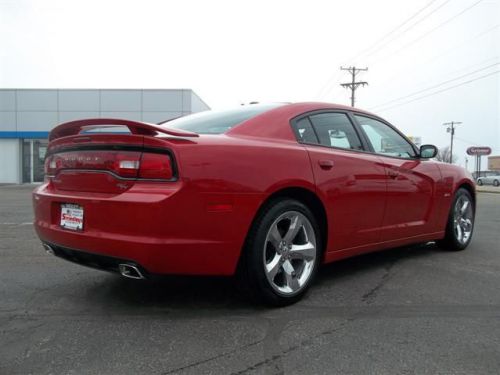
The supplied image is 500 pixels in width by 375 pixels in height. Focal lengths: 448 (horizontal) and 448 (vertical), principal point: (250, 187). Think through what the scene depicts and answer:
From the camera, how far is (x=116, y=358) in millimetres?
2344

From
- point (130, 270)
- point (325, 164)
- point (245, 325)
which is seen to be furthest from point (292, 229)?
point (130, 270)

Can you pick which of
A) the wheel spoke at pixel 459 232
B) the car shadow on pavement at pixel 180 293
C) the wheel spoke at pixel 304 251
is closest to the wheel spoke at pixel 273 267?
the wheel spoke at pixel 304 251

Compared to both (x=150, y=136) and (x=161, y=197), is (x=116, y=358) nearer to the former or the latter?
(x=161, y=197)

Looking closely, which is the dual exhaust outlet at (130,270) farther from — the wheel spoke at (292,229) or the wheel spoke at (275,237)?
the wheel spoke at (292,229)

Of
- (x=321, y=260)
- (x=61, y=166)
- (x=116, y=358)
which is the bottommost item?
(x=116, y=358)

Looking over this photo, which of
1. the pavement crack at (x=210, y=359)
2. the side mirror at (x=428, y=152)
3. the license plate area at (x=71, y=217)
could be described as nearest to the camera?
the pavement crack at (x=210, y=359)

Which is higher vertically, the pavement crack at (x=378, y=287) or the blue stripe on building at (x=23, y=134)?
the blue stripe on building at (x=23, y=134)

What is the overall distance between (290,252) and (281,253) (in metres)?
0.09

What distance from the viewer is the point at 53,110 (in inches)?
962

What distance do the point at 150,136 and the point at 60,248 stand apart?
1.05 meters

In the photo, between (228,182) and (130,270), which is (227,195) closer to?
(228,182)

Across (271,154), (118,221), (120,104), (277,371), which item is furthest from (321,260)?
(120,104)

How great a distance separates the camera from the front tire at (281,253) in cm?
293

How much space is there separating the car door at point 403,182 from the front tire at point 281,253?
1.02 meters
